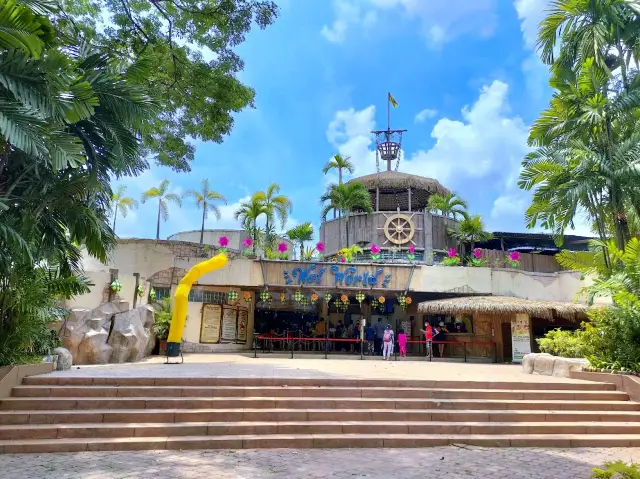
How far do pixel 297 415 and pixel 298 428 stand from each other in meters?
0.34

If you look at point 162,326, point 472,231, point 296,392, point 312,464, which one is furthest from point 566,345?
point 472,231

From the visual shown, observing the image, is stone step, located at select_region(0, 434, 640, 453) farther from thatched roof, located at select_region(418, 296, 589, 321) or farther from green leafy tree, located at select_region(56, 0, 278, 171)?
thatched roof, located at select_region(418, 296, 589, 321)

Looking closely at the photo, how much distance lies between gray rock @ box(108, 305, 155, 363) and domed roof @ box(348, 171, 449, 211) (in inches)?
552

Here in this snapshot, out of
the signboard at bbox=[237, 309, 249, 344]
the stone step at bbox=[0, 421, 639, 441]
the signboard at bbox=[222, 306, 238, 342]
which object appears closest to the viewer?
the stone step at bbox=[0, 421, 639, 441]

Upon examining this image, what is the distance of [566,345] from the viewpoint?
10.9 meters

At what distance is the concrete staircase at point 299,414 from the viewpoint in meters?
5.85

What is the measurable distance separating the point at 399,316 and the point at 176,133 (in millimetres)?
14328

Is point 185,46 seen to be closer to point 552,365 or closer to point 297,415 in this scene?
point 297,415

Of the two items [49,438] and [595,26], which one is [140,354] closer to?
[49,438]

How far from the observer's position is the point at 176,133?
9945 mm

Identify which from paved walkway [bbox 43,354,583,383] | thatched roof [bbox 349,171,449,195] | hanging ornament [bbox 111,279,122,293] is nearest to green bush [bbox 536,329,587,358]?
paved walkway [bbox 43,354,583,383]

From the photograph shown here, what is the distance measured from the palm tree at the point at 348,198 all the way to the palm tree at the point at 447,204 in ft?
10.2

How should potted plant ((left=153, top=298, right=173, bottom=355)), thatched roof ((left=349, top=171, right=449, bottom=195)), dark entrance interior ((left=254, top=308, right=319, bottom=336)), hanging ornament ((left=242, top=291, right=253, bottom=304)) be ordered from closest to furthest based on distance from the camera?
1. potted plant ((left=153, top=298, right=173, bottom=355))
2. hanging ornament ((left=242, top=291, right=253, bottom=304))
3. dark entrance interior ((left=254, top=308, right=319, bottom=336))
4. thatched roof ((left=349, top=171, right=449, bottom=195))

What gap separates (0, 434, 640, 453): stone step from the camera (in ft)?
18.1
